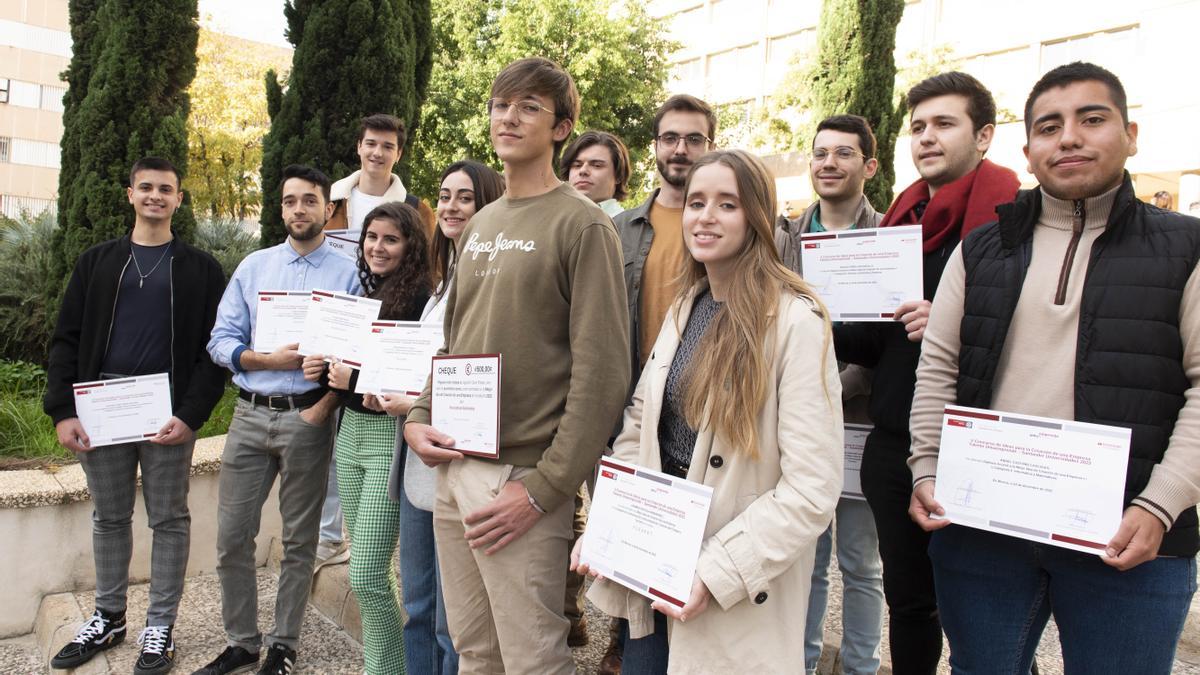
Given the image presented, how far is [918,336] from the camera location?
2564 millimetres

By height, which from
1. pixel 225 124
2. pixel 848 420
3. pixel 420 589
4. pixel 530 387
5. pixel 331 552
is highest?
pixel 225 124

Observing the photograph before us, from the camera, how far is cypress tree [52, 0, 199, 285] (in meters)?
6.56

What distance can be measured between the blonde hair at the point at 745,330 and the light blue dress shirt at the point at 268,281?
228 cm

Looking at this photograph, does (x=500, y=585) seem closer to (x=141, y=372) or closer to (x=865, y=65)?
(x=141, y=372)

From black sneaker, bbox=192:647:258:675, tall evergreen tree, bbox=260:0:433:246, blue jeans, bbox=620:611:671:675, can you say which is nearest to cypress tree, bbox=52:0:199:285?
tall evergreen tree, bbox=260:0:433:246

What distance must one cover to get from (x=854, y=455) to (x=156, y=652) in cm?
337

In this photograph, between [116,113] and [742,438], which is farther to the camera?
[116,113]

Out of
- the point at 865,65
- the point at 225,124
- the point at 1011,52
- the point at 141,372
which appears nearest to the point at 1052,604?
the point at 141,372

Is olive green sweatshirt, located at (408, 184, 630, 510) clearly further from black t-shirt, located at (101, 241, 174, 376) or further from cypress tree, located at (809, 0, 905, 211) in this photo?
cypress tree, located at (809, 0, 905, 211)

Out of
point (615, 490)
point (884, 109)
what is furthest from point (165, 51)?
point (884, 109)

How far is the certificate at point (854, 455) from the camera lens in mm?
3047

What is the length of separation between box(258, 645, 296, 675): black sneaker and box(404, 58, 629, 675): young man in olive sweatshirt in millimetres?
1660

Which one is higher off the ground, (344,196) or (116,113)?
(116,113)

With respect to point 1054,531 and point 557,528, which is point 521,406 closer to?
point 557,528
